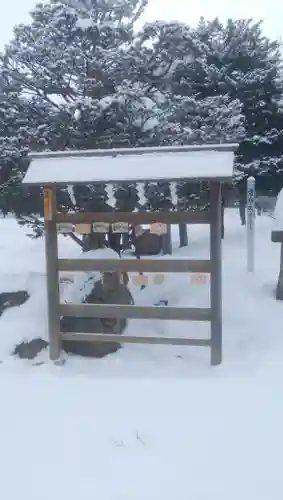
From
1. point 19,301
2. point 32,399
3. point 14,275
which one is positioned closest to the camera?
point 32,399

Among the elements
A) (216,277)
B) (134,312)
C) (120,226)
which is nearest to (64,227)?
(120,226)

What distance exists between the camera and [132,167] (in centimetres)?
488

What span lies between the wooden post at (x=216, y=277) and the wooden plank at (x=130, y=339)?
0.11 metres

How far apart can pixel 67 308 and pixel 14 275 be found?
1902mm

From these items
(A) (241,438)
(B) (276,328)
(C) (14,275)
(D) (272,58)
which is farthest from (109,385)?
(D) (272,58)

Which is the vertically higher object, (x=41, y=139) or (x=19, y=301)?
(x=41, y=139)

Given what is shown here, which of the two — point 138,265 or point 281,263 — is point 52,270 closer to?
point 138,265

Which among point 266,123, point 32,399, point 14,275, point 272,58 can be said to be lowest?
point 32,399

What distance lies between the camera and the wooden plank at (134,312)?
5.07 meters

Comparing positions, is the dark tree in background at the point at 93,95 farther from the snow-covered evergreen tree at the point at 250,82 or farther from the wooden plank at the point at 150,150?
the snow-covered evergreen tree at the point at 250,82

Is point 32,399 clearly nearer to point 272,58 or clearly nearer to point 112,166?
point 112,166

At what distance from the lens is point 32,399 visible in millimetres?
4484

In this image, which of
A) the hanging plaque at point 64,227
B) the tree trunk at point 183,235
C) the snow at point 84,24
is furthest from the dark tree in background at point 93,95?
the tree trunk at point 183,235

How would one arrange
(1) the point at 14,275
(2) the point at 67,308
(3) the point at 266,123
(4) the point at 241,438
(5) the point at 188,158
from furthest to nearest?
(3) the point at 266,123, (1) the point at 14,275, (2) the point at 67,308, (5) the point at 188,158, (4) the point at 241,438
